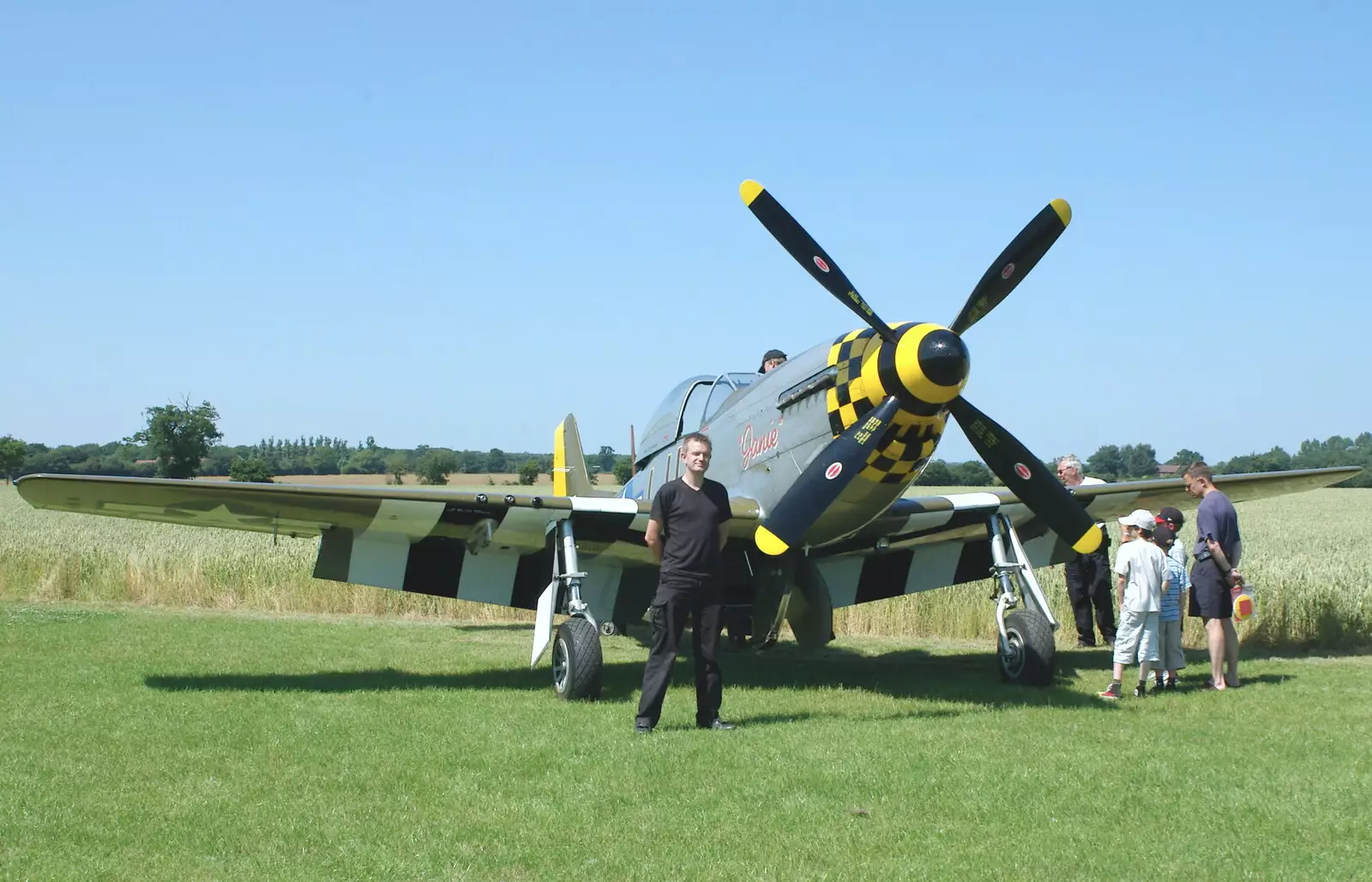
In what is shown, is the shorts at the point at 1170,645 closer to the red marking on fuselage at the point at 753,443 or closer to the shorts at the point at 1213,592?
the shorts at the point at 1213,592

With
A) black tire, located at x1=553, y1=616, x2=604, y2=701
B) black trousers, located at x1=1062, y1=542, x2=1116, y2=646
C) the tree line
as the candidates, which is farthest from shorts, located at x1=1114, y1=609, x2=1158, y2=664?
the tree line

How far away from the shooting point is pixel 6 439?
3696 inches

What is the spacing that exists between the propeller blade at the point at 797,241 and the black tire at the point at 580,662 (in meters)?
3.02

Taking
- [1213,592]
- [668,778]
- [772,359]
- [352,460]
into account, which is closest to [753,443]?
[772,359]

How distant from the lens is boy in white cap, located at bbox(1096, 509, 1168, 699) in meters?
8.38

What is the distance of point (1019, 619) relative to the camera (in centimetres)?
915

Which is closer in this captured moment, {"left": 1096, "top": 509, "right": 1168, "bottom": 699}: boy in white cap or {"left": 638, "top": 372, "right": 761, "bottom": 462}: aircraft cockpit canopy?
{"left": 1096, "top": 509, "right": 1168, "bottom": 699}: boy in white cap

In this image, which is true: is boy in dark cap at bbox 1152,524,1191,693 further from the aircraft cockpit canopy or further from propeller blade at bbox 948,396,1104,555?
the aircraft cockpit canopy

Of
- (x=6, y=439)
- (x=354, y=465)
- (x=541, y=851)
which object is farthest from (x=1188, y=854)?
(x=6, y=439)

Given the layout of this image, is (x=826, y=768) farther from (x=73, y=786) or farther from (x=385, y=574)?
(x=385, y=574)

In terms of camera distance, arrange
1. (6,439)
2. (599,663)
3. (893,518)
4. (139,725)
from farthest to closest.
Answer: (6,439) → (893,518) → (599,663) → (139,725)

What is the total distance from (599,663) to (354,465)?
76445 millimetres

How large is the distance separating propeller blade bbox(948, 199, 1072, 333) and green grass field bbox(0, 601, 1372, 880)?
2.69 metres

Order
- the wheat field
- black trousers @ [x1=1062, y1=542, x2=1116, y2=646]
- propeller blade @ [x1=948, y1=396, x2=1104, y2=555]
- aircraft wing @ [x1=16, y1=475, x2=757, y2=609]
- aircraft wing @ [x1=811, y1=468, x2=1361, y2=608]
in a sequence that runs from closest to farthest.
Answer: propeller blade @ [x1=948, y1=396, x2=1104, y2=555] → aircraft wing @ [x1=16, y1=475, x2=757, y2=609] → aircraft wing @ [x1=811, y1=468, x2=1361, y2=608] → the wheat field → black trousers @ [x1=1062, y1=542, x2=1116, y2=646]
